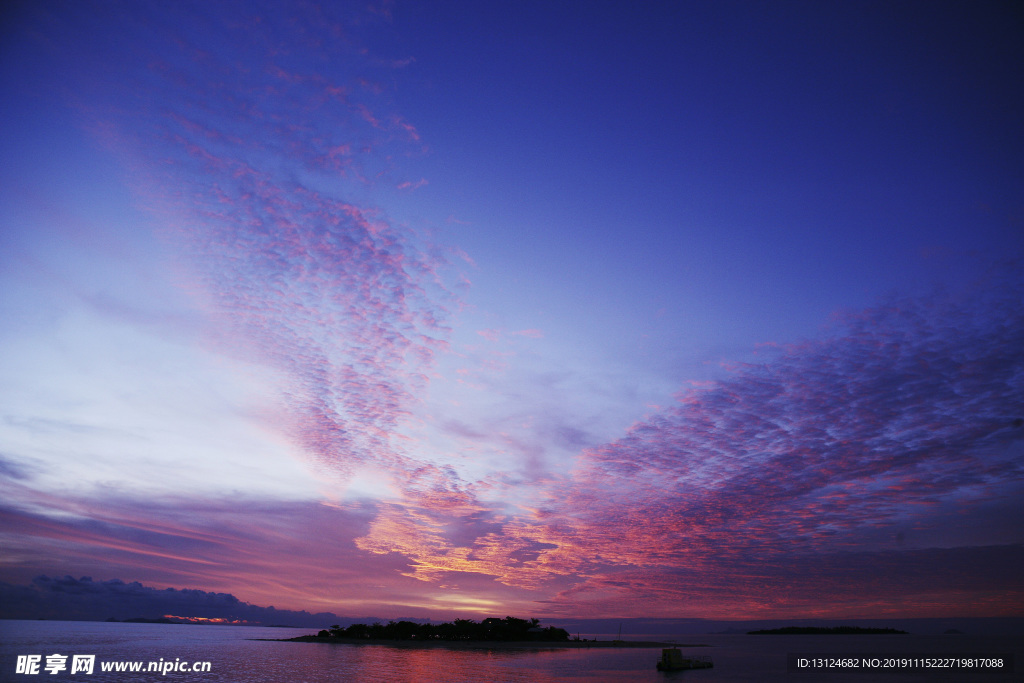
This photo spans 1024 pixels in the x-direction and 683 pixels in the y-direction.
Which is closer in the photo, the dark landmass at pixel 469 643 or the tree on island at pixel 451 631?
the dark landmass at pixel 469 643

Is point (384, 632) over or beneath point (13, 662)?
beneath

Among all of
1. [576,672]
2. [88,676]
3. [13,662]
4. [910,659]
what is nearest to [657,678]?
[576,672]

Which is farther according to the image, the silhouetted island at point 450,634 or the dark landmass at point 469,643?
the silhouetted island at point 450,634

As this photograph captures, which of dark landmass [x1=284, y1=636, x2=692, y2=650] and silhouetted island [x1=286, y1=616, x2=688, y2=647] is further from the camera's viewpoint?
silhouetted island [x1=286, y1=616, x2=688, y2=647]

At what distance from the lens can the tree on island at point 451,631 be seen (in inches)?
6841

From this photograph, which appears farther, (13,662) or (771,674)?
(771,674)

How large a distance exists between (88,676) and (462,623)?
114 metres

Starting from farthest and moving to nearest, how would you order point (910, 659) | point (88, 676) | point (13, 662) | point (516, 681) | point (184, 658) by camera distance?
point (910, 659) → point (184, 658) → point (13, 662) → point (88, 676) → point (516, 681)

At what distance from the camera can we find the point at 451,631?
17462 cm

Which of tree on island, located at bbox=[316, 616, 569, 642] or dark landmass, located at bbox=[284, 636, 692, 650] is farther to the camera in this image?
tree on island, located at bbox=[316, 616, 569, 642]

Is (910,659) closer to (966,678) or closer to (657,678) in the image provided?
(966,678)

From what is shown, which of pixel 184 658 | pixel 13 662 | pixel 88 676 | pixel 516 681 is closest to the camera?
pixel 516 681

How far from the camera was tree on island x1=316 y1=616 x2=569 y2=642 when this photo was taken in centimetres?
17375

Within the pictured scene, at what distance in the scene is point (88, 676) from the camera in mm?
81562
